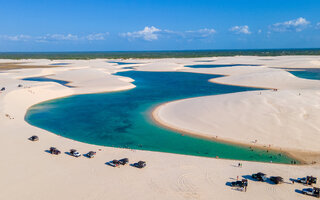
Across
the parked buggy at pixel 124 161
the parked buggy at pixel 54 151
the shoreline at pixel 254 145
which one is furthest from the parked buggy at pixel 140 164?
the shoreline at pixel 254 145

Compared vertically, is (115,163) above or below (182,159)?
above

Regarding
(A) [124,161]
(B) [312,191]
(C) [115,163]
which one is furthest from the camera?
(A) [124,161]

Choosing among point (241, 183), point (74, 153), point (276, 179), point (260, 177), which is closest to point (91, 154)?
point (74, 153)

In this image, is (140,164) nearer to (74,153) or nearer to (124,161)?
(124,161)

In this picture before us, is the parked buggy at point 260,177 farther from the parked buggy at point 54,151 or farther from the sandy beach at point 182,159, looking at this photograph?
the parked buggy at point 54,151

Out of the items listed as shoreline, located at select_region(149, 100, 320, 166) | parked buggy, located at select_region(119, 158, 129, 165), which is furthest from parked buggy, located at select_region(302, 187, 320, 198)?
parked buggy, located at select_region(119, 158, 129, 165)

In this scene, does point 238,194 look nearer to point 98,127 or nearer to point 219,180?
point 219,180

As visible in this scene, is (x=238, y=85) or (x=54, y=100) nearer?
(x=54, y=100)

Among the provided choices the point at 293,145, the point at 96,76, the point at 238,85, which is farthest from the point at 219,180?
the point at 96,76
